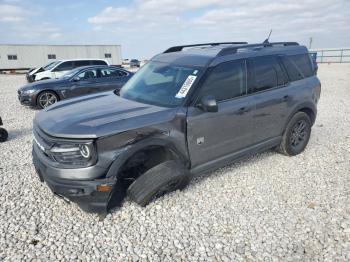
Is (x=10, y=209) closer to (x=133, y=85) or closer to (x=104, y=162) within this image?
(x=104, y=162)

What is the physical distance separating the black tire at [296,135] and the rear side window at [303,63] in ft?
2.47

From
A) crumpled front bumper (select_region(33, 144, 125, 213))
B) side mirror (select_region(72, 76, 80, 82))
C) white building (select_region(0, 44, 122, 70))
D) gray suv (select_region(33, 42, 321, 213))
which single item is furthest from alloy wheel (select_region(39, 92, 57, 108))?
white building (select_region(0, 44, 122, 70))

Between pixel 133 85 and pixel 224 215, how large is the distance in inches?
90.5

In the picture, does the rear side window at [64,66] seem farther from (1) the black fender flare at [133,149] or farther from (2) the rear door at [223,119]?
(1) the black fender flare at [133,149]

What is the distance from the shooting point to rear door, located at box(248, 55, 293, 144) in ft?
14.1

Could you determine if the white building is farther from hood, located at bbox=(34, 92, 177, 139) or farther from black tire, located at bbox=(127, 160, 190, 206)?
black tire, located at bbox=(127, 160, 190, 206)

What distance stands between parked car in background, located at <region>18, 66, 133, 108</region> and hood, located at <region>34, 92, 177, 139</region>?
558 centimetres

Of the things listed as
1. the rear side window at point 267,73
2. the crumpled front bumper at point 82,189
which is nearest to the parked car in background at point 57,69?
the rear side window at point 267,73

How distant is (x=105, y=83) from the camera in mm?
10273

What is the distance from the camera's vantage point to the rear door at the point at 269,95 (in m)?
→ 4.29

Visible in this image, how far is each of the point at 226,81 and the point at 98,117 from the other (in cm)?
178

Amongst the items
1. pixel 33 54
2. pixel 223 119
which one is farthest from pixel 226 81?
pixel 33 54

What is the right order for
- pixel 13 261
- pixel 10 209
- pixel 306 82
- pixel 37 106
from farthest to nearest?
pixel 37 106
pixel 306 82
pixel 10 209
pixel 13 261

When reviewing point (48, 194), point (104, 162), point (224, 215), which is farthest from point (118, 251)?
point (48, 194)
